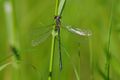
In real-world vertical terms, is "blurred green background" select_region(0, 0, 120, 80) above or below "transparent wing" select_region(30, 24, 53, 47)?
below

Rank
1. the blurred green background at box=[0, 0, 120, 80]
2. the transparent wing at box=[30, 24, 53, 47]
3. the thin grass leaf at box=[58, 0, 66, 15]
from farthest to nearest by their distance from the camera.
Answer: the blurred green background at box=[0, 0, 120, 80] < the transparent wing at box=[30, 24, 53, 47] < the thin grass leaf at box=[58, 0, 66, 15]

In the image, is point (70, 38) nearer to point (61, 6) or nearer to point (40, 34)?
point (40, 34)

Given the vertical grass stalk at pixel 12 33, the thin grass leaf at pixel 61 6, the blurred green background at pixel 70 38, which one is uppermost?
the thin grass leaf at pixel 61 6

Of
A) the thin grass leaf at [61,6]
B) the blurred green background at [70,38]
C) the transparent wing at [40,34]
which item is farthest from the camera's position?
the blurred green background at [70,38]

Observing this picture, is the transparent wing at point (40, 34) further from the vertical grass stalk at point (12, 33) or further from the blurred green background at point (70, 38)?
the blurred green background at point (70, 38)

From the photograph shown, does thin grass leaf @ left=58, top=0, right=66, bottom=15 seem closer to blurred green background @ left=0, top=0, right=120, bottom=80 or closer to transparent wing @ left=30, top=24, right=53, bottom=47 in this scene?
transparent wing @ left=30, top=24, right=53, bottom=47

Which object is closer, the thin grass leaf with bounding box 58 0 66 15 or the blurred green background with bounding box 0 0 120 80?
the thin grass leaf with bounding box 58 0 66 15

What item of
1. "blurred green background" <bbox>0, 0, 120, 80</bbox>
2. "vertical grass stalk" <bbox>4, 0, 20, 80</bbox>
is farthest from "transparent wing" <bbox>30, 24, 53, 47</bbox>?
"blurred green background" <bbox>0, 0, 120, 80</bbox>

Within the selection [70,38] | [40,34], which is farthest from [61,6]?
[70,38]

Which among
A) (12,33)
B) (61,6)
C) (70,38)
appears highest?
(61,6)

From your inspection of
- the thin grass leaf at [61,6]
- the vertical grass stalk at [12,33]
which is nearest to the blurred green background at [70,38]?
the vertical grass stalk at [12,33]
